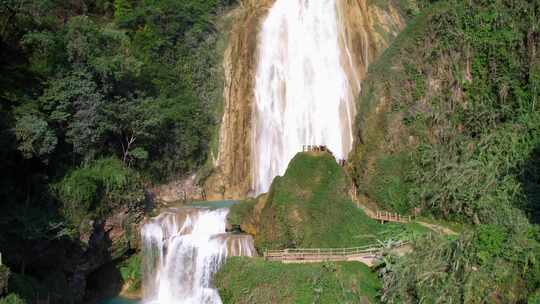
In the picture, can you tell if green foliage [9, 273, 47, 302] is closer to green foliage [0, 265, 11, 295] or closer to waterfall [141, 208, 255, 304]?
green foliage [0, 265, 11, 295]

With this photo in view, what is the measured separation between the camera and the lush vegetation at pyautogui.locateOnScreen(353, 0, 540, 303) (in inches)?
785

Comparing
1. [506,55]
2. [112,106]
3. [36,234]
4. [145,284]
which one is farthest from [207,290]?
[506,55]

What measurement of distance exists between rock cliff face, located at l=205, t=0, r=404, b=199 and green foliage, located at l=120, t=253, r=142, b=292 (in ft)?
27.1

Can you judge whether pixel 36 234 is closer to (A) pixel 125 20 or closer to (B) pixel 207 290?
(B) pixel 207 290

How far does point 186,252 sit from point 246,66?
15338 mm

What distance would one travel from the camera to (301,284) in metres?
18.8

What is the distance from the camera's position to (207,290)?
74.4 ft

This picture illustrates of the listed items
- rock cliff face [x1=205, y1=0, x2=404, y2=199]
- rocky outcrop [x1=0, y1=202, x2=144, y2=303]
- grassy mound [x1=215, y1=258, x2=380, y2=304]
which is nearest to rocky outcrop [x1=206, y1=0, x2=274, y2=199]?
rock cliff face [x1=205, y1=0, x2=404, y2=199]

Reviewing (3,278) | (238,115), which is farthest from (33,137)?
(238,115)

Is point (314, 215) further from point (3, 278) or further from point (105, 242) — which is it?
point (3, 278)

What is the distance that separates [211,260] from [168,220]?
12.9 feet

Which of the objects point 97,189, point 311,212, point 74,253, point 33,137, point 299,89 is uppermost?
point 299,89

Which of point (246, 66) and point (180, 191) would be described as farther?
point (246, 66)

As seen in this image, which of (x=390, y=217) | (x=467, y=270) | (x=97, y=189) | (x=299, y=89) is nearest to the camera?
(x=467, y=270)
